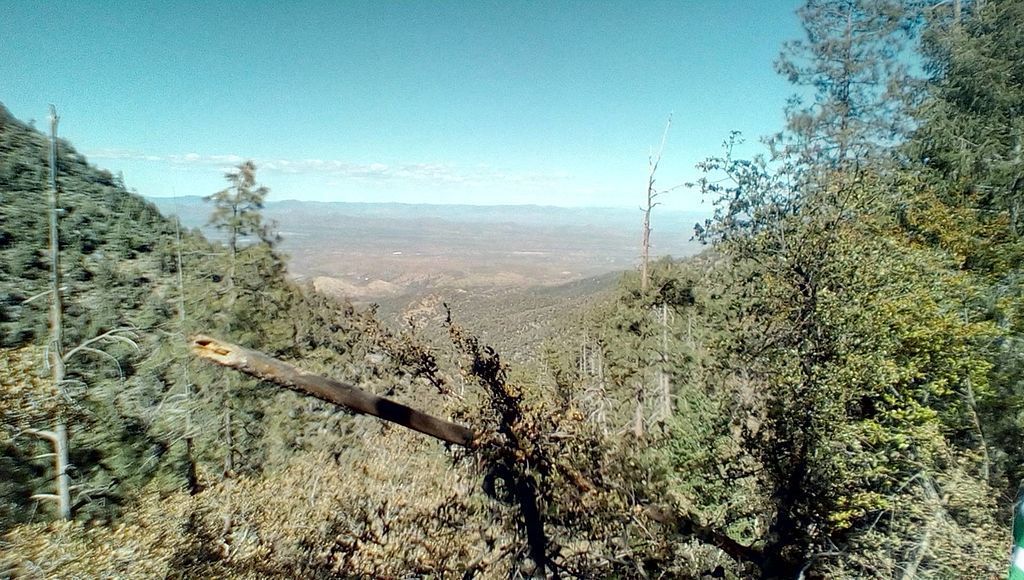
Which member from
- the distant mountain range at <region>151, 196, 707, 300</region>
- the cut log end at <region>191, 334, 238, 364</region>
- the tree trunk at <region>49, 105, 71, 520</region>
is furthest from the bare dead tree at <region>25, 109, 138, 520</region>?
the distant mountain range at <region>151, 196, 707, 300</region>

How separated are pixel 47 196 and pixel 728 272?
13.4 m

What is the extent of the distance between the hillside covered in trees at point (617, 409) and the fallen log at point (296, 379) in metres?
1.43

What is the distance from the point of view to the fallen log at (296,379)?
2291 mm

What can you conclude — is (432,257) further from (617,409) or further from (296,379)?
(296,379)

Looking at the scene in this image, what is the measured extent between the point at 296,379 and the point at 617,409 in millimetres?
4928

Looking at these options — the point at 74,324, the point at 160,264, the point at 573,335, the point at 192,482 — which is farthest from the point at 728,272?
the point at 573,335

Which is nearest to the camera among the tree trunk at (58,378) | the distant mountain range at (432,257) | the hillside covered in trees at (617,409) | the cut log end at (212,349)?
the cut log end at (212,349)

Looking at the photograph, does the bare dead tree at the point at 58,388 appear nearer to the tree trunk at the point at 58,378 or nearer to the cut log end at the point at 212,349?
the tree trunk at the point at 58,378

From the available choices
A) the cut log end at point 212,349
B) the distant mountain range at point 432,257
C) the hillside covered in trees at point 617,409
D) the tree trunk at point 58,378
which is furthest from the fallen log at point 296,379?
the distant mountain range at point 432,257

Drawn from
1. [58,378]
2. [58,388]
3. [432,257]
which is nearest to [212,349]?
[58,388]

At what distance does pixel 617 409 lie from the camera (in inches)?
Result: 256

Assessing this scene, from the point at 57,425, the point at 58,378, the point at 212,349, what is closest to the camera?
the point at 212,349

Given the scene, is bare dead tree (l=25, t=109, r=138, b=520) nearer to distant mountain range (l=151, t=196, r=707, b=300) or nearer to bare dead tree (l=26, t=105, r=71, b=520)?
bare dead tree (l=26, t=105, r=71, b=520)

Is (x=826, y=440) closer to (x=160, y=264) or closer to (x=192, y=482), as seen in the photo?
(x=192, y=482)
